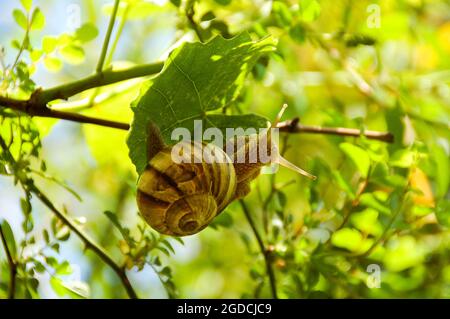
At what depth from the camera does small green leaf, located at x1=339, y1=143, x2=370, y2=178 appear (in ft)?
2.60

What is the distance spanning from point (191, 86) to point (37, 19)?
178mm

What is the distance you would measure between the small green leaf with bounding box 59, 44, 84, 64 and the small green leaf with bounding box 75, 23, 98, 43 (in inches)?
0.4

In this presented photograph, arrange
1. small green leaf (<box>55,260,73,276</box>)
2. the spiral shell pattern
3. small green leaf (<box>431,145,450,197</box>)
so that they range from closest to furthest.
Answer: the spiral shell pattern
small green leaf (<box>55,260,73,276</box>)
small green leaf (<box>431,145,450,197</box>)

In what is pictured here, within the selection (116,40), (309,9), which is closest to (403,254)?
(309,9)

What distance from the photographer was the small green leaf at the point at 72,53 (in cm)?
76

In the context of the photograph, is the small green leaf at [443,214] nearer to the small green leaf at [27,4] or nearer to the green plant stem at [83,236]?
the green plant stem at [83,236]

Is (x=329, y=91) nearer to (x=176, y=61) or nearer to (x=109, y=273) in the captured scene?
(x=109, y=273)

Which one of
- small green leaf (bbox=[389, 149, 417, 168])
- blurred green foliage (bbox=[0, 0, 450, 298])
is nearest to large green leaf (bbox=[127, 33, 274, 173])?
blurred green foliage (bbox=[0, 0, 450, 298])

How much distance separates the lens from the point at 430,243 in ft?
3.71

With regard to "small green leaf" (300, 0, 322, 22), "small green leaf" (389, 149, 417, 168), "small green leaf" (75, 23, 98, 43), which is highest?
"small green leaf" (300, 0, 322, 22)

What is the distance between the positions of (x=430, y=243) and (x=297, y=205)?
31cm

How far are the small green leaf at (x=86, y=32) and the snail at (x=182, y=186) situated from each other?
0.55 feet

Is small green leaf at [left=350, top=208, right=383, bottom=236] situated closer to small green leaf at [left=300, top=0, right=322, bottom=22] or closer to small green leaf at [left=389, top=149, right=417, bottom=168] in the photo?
small green leaf at [left=389, top=149, right=417, bottom=168]

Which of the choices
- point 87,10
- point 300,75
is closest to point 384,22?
point 300,75
